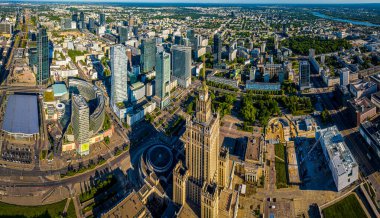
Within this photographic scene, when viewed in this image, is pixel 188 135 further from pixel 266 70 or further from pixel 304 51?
pixel 304 51

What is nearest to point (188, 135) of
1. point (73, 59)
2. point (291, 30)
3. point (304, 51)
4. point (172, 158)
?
point (172, 158)

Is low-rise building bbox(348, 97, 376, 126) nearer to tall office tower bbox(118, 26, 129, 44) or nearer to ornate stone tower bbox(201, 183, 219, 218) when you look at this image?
ornate stone tower bbox(201, 183, 219, 218)

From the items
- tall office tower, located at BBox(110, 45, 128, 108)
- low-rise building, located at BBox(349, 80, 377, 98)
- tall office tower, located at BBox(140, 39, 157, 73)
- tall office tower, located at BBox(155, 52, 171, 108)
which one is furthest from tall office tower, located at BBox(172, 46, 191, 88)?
low-rise building, located at BBox(349, 80, 377, 98)

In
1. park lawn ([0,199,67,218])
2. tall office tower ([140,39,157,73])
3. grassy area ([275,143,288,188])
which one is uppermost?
tall office tower ([140,39,157,73])

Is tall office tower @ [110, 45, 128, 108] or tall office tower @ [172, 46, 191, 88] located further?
tall office tower @ [172, 46, 191, 88]

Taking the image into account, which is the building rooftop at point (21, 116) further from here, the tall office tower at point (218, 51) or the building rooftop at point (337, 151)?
the tall office tower at point (218, 51)
